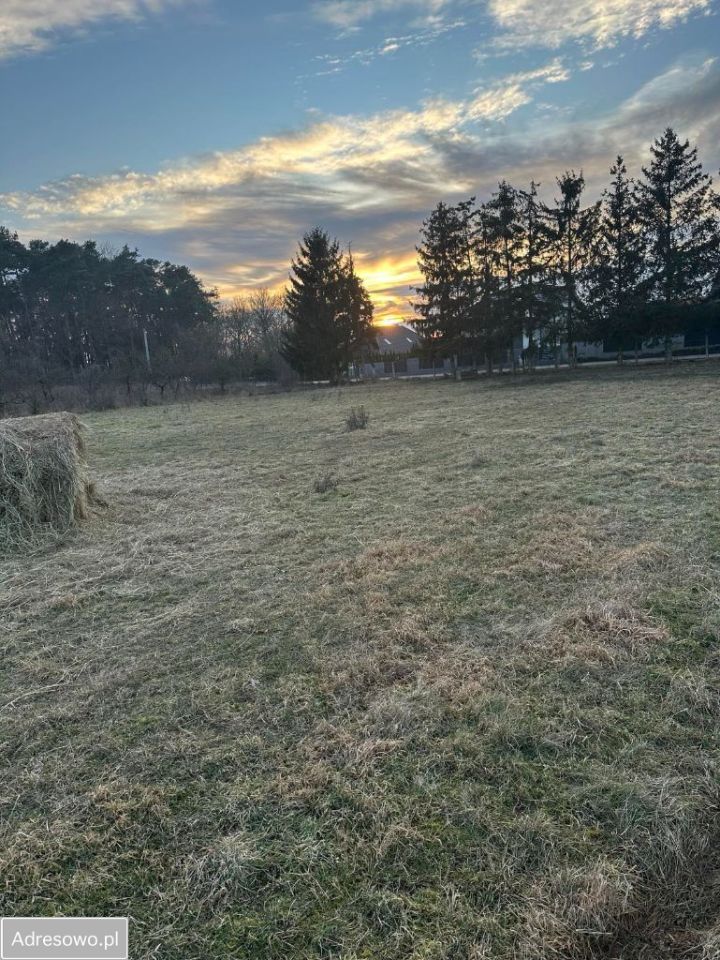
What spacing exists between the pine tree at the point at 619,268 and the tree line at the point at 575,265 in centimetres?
4

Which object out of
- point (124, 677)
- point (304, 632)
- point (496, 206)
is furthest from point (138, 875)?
point (496, 206)

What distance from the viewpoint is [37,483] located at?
16.6 ft

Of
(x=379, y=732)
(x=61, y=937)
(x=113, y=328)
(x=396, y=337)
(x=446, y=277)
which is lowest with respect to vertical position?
(x=61, y=937)

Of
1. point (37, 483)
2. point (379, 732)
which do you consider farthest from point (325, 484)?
point (379, 732)

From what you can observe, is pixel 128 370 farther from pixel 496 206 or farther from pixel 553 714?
pixel 553 714

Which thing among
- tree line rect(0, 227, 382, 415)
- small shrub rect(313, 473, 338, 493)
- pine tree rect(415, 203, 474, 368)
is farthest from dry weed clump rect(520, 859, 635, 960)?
pine tree rect(415, 203, 474, 368)

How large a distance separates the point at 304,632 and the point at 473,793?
1434mm

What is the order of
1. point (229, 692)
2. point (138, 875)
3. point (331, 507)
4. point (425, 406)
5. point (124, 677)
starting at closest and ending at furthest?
point (138, 875) < point (229, 692) < point (124, 677) < point (331, 507) < point (425, 406)

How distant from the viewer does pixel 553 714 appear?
2111mm

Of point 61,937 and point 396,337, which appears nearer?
point 61,937

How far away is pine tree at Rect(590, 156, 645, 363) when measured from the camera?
2081 centimetres

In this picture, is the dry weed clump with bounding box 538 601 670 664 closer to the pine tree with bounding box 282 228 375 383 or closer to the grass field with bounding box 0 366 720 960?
the grass field with bounding box 0 366 720 960

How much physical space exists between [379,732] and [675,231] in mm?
24933

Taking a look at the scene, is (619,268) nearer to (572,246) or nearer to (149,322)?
(572,246)
